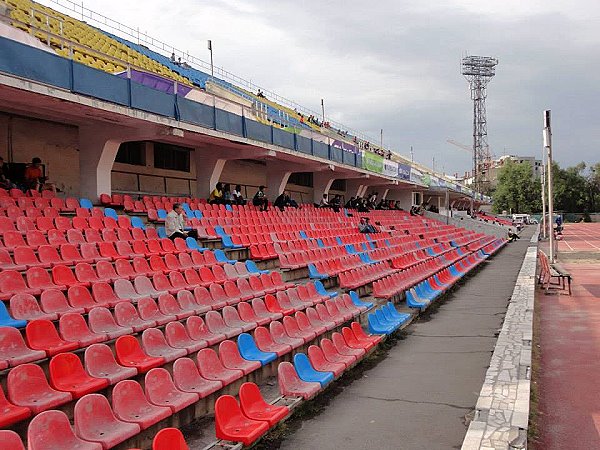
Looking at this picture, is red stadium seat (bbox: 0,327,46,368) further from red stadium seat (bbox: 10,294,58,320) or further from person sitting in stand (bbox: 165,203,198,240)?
person sitting in stand (bbox: 165,203,198,240)

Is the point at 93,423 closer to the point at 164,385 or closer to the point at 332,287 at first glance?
the point at 164,385

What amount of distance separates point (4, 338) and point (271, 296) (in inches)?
139

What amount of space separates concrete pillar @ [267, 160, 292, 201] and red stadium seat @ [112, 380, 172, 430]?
16.2m

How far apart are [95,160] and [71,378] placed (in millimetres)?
8206

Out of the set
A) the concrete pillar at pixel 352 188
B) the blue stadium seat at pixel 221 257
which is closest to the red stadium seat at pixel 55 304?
the blue stadium seat at pixel 221 257

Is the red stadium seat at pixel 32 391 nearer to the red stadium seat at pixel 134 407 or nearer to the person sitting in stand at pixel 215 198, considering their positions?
the red stadium seat at pixel 134 407

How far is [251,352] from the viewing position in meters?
5.19

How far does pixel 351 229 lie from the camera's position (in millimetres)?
17188

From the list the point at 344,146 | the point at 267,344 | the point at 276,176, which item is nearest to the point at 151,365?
the point at 267,344

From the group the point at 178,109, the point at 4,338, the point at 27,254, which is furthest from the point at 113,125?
the point at 4,338

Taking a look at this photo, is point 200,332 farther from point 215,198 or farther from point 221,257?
point 215,198

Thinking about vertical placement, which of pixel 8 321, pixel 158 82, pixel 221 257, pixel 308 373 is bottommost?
pixel 308 373

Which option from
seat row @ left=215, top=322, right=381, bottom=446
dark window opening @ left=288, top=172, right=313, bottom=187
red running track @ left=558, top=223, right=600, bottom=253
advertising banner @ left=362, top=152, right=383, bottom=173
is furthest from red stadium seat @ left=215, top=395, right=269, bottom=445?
red running track @ left=558, top=223, right=600, bottom=253

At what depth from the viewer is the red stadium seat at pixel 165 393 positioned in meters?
3.77
